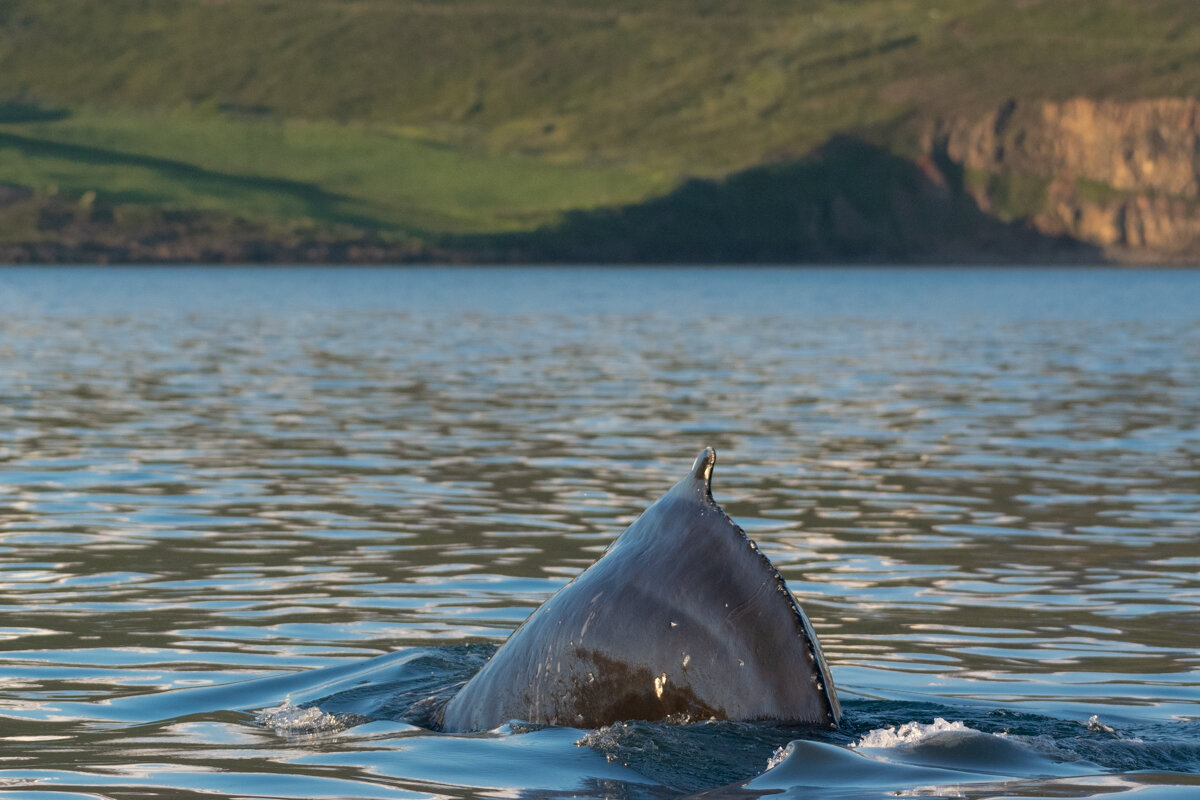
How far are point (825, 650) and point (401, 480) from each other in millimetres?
9285

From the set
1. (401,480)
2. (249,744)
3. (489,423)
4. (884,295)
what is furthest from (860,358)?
(884,295)

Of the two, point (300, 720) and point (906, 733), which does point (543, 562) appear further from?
point (906, 733)

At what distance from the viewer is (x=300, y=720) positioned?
963 centimetres

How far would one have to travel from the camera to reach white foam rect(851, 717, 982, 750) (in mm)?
8398

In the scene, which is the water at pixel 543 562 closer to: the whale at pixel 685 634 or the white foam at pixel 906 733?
the white foam at pixel 906 733

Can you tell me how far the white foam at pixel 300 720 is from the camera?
9.46 m

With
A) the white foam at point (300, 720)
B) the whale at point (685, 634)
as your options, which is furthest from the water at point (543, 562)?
the whale at point (685, 634)

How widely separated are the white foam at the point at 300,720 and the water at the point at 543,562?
0.02 meters

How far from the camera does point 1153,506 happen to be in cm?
1873

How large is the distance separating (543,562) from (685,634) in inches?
304

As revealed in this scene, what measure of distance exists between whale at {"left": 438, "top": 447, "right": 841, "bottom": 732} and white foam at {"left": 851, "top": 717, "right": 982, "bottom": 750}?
58cm

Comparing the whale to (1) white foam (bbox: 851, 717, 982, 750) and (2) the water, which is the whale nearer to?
(2) the water

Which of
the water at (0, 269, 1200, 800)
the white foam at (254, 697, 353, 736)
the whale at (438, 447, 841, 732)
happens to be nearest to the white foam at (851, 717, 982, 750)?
the water at (0, 269, 1200, 800)

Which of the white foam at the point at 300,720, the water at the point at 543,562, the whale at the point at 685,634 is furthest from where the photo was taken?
the white foam at the point at 300,720
